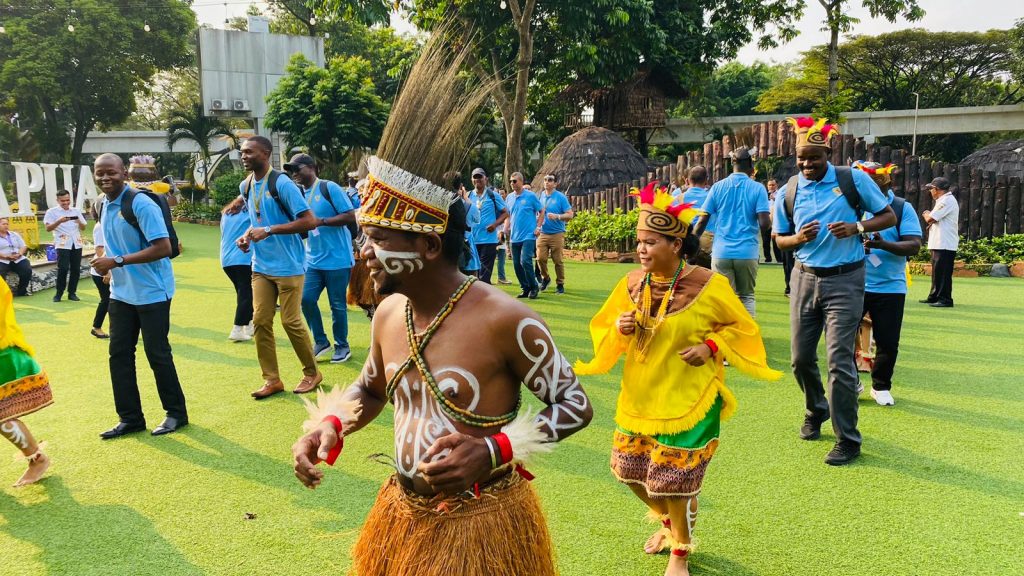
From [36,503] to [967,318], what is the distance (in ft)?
33.1

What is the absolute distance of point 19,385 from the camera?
4234 millimetres

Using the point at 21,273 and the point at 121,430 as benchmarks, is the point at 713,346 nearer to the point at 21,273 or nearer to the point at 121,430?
the point at 121,430

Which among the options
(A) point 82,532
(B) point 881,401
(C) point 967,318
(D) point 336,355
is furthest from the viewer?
(C) point 967,318

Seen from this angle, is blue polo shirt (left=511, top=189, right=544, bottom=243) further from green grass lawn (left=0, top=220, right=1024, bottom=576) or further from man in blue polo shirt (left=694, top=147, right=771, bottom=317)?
green grass lawn (left=0, top=220, right=1024, bottom=576)

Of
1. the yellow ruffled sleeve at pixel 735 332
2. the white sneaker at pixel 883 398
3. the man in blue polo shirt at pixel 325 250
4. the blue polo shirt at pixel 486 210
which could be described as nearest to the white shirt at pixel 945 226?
the white sneaker at pixel 883 398

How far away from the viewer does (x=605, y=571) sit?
10.6 ft

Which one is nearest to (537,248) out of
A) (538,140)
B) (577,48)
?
(577,48)

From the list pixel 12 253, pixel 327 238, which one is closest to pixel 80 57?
pixel 12 253

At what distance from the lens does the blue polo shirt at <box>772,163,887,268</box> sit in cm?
444

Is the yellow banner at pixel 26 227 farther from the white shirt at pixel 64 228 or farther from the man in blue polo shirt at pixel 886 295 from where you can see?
the man in blue polo shirt at pixel 886 295

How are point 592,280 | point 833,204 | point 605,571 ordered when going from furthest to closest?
1. point 592,280
2. point 833,204
3. point 605,571

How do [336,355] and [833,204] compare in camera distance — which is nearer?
[833,204]

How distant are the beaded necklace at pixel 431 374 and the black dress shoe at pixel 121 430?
3.95 m

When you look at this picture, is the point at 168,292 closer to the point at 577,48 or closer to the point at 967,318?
the point at 967,318
